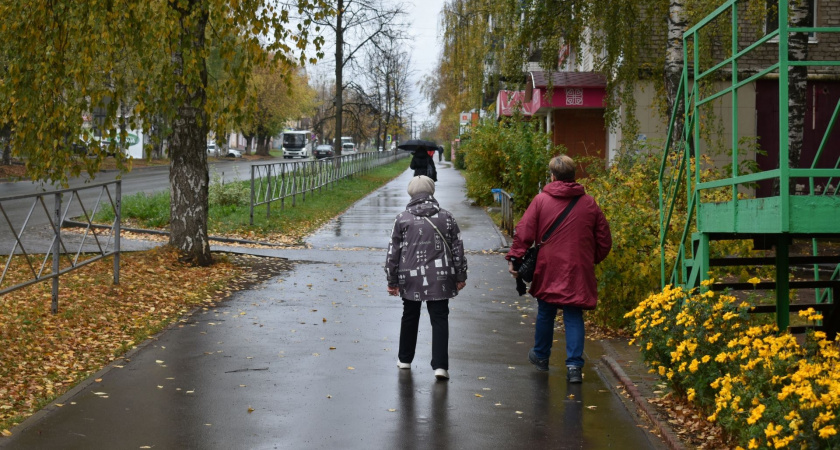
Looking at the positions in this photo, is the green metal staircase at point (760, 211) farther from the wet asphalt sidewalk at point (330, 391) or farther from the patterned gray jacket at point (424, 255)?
the patterned gray jacket at point (424, 255)

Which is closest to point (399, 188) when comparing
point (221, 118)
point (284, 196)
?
point (284, 196)

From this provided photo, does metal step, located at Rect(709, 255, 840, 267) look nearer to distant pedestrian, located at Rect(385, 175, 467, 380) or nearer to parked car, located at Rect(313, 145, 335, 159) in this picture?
distant pedestrian, located at Rect(385, 175, 467, 380)

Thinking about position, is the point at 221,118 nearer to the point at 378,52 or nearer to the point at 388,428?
the point at 388,428

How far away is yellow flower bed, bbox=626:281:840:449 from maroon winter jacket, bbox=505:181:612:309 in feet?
1.63

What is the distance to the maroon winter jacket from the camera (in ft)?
23.1

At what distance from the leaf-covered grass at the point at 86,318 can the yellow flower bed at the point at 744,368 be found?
12.7ft

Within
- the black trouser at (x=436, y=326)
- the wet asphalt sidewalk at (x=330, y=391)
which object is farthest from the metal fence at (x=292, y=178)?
the black trouser at (x=436, y=326)

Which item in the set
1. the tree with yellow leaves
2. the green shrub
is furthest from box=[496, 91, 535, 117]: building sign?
the tree with yellow leaves

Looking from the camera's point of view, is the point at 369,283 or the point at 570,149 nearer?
the point at 369,283

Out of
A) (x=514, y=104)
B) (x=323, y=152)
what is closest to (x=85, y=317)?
(x=514, y=104)

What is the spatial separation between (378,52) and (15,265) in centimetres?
2612

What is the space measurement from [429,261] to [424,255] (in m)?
0.06

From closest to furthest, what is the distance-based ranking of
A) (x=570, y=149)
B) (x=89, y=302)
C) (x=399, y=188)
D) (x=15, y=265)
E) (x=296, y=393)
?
(x=296, y=393) < (x=15, y=265) < (x=89, y=302) < (x=570, y=149) < (x=399, y=188)

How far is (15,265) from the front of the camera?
9.09 metres
